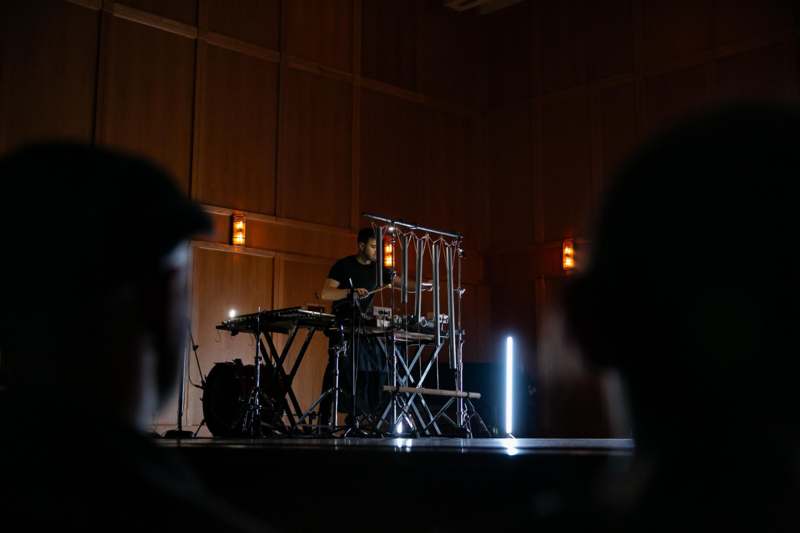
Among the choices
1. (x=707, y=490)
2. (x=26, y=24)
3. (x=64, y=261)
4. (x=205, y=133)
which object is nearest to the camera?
(x=707, y=490)

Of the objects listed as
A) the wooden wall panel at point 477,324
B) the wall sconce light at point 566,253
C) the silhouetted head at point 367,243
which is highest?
the wall sconce light at point 566,253

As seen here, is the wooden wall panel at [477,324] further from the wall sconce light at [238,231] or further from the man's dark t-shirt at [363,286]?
the man's dark t-shirt at [363,286]

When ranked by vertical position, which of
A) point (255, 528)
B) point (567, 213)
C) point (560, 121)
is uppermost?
point (560, 121)

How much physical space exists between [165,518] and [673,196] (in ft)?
0.86

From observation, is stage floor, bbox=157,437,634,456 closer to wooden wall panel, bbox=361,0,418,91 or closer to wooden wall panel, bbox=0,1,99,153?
wooden wall panel, bbox=0,1,99,153

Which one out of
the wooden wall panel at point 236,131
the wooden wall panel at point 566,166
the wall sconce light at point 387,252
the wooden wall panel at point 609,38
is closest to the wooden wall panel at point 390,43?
the wooden wall panel at point 236,131

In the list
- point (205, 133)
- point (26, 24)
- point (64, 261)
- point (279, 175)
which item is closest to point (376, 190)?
point (279, 175)

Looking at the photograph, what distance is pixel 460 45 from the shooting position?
11.2 meters

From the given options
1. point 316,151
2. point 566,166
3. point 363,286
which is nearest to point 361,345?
point 363,286

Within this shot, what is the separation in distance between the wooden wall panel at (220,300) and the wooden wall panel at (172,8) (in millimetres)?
2074

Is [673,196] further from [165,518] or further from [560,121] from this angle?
[560,121]

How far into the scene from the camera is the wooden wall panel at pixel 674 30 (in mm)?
9680

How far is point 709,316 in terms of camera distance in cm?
41

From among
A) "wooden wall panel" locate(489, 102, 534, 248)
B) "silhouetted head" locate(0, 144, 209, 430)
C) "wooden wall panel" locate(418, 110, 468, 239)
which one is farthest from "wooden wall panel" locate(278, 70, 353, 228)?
"silhouetted head" locate(0, 144, 209, 430)
